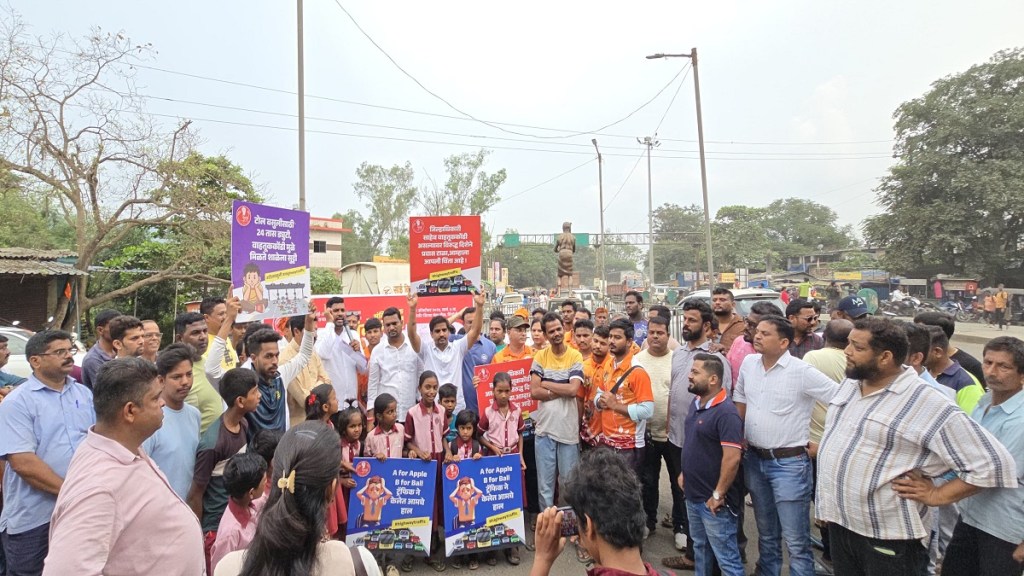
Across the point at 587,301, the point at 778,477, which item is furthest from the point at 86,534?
the point at 587,301

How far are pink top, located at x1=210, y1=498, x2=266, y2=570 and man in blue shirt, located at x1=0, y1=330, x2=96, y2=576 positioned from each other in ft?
3.11

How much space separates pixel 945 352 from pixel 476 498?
12.5ft

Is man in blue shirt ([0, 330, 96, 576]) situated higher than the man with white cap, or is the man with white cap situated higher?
the man with white cap

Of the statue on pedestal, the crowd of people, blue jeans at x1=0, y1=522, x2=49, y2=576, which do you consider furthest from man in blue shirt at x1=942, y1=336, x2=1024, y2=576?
the statue on pedestal

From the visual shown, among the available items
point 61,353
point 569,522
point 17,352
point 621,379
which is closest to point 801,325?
point 621,379

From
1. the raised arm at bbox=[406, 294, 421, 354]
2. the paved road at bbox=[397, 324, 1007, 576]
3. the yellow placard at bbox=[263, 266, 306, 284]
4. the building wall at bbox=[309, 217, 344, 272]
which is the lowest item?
Result: the paved road at bbox=[397, 324, 1007, 576]

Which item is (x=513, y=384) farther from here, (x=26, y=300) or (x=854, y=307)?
(x=26, y=300)

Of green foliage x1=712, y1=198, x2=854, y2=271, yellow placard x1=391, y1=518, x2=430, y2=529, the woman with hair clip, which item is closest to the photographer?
the woman with hair clip

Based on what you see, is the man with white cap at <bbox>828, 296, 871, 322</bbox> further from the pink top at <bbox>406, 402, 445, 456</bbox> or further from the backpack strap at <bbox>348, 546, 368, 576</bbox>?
the backpack strap at <bbox>348, 546, 368, 576</bbox>

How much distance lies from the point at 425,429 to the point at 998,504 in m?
3.81

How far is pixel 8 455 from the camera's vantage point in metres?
2.76

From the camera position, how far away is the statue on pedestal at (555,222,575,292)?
13930mm

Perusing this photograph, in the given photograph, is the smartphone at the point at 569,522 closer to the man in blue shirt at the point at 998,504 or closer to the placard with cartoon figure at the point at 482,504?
the man in blue shirt at the point at 998,504

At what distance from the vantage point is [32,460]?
9.13ft
